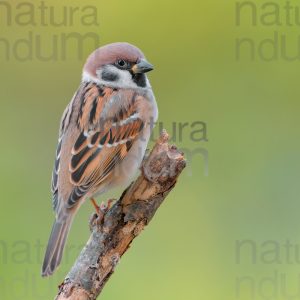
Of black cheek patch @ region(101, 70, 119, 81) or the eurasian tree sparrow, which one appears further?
black cheek patch @ region(101, 70, 119, 81)

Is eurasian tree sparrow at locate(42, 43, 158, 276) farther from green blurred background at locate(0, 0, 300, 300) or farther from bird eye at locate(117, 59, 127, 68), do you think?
green blurred background at locate(0, 0, 300, 300)

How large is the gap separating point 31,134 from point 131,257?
1.80 meters

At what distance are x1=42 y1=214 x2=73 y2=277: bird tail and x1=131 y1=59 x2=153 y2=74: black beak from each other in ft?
3.70

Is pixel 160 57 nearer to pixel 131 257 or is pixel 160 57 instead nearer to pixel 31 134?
pixel 31 134

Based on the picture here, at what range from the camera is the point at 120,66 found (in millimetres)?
6121

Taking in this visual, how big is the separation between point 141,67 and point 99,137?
606mm

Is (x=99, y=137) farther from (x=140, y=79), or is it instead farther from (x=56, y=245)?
(x=56, y=245)

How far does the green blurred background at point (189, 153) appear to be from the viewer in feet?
23.0

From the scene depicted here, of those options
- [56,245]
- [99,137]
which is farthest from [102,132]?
[56,245]

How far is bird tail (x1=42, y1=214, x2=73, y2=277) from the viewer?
509 cm

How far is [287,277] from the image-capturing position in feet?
22.6

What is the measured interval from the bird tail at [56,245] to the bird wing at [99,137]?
116mm

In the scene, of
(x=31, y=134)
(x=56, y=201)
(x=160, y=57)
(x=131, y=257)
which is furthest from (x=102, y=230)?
(x=160, y=57)

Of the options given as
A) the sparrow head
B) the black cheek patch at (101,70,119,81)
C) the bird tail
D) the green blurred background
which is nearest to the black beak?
the sparrow head
